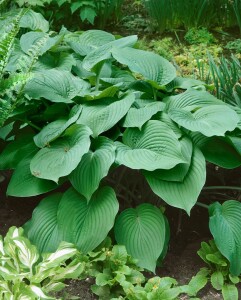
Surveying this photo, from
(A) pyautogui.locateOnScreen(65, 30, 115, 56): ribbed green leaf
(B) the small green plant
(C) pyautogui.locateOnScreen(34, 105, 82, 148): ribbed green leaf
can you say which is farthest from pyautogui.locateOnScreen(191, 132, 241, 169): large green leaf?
(B) the small green plant

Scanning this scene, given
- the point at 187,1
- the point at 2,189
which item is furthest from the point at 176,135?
the point at 187,1

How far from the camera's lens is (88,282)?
101 inches

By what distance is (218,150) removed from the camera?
9.17 feet

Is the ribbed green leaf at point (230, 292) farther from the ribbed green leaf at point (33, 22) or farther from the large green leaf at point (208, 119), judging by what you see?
the ribbed green leaf at point (33, 22)

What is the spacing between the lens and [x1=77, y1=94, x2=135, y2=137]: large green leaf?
2.72 meters

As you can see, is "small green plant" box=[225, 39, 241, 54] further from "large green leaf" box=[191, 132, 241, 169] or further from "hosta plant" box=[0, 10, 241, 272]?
"large green leaf" box=[191, 132, 241, 169]

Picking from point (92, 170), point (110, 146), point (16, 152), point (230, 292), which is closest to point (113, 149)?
point (110, 146)

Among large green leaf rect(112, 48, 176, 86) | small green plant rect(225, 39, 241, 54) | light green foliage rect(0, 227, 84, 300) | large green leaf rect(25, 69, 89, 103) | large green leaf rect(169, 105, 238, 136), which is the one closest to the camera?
light green foliage rect(0, 227, 84, 300)

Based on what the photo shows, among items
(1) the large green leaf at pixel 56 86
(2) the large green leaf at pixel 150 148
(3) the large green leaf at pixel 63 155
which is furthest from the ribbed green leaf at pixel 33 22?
(2) the large green leaf at pixel 150 148

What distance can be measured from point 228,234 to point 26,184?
1017 mm

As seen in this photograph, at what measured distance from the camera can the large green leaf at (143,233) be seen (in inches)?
100

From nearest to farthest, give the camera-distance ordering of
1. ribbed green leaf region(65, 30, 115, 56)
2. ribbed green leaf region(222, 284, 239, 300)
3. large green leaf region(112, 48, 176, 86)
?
1. ribbed green leaf region(222, 284, 239, 300)
2. large green leaf region(112, 48, 176, 86)
3. ribbed green leaf region(65, 30, 115, 56)

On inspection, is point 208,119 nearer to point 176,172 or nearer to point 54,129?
point 176,172

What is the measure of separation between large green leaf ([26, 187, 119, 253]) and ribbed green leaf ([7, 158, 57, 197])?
0.10m
